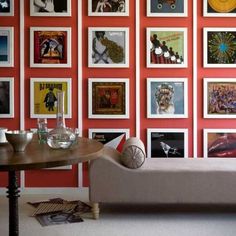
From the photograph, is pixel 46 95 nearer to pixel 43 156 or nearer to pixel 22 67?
pixel 22 67

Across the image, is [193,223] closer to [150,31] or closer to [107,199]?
[107,199]

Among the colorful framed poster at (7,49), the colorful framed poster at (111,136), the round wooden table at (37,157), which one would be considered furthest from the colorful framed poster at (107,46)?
the round wooden table at (37,157)

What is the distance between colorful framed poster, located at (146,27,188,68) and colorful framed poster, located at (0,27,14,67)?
1.38m

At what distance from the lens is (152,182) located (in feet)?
11.2

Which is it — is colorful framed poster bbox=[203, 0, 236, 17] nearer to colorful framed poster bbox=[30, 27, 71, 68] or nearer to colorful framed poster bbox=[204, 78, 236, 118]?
colorful framed poster bbox=[204, 78, 236, 118]

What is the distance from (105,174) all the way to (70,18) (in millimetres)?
1732

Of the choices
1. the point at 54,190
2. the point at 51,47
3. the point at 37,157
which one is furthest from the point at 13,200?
the point at 51,47

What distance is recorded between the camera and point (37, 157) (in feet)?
6.73

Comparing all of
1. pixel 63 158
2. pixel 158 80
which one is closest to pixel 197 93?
pixel 158 80

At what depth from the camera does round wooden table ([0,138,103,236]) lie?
6.18ft

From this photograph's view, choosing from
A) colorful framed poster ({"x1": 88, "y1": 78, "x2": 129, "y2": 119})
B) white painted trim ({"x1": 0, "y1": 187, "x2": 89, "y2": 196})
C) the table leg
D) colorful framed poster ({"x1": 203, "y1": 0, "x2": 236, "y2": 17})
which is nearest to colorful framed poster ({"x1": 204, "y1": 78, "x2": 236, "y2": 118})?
colorful framed poster ({"x1": 203, "y1": 0, "x2": 236, "y2": 17})

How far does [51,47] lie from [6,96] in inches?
26.8

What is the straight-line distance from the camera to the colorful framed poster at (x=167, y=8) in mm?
4195

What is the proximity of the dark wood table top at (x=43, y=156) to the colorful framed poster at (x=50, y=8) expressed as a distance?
199cm
